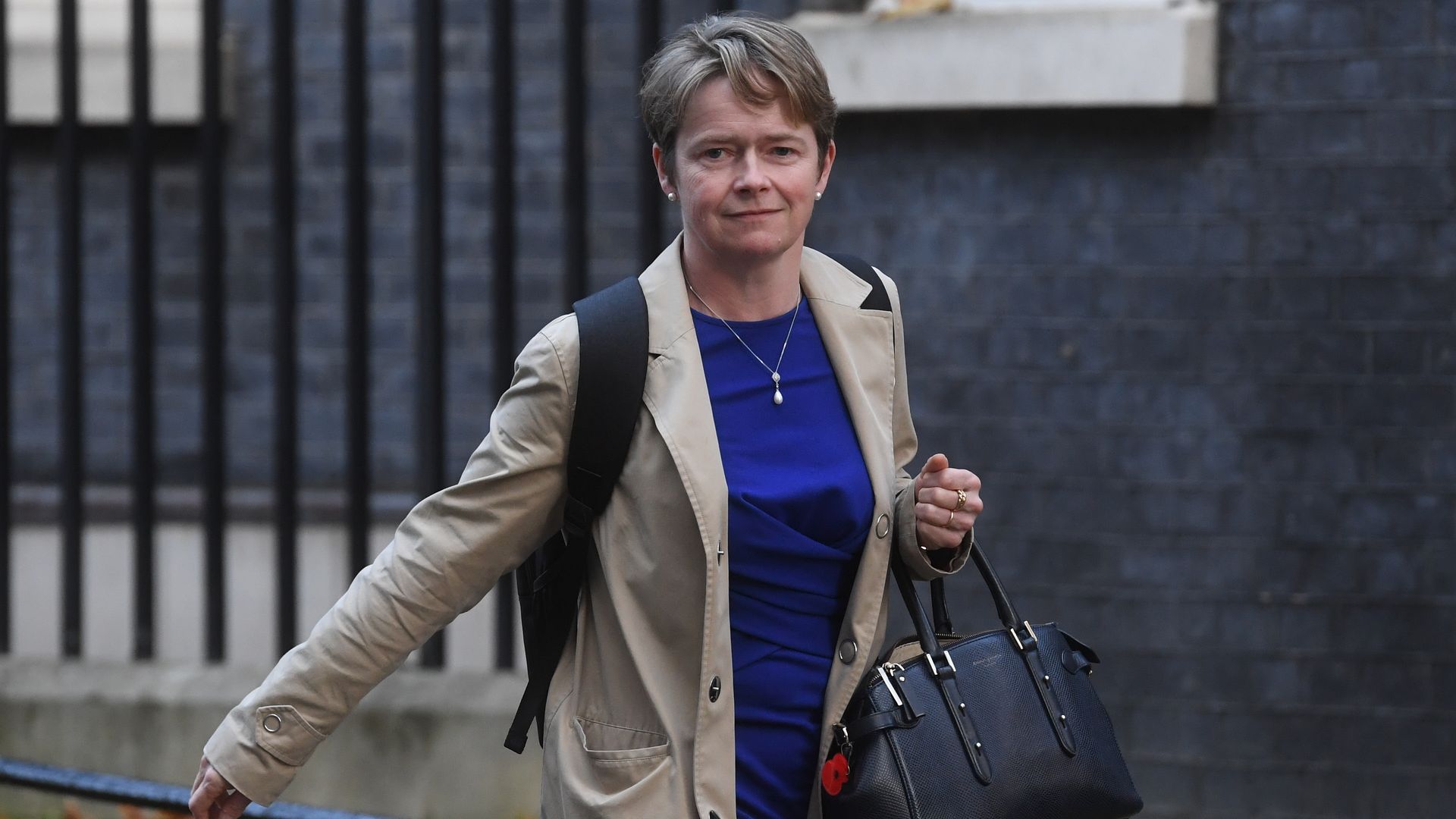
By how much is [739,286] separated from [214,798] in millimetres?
1029

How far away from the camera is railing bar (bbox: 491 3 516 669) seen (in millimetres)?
5180

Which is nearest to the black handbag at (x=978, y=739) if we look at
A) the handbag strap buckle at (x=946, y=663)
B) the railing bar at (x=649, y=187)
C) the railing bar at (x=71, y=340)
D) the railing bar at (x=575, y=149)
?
the handbag strap buckle at (x=946, y=663)

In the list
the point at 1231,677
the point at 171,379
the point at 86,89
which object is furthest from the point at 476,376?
the point at 1231,677

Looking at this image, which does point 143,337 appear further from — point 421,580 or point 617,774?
point 617,774

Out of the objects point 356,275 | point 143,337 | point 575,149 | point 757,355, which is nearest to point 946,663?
point 757,355

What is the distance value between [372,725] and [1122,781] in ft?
10.9

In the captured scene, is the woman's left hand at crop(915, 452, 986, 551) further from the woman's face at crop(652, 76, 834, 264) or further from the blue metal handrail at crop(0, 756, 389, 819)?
the blue metal handrail at crop(0, 756, 389, 819)

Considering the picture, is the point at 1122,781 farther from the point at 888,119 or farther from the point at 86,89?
the point at 86,89

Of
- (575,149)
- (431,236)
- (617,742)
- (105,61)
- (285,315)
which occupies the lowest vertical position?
(617,742)

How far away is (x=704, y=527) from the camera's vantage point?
2332 mm

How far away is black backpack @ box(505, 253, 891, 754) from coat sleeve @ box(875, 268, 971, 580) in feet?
1.42

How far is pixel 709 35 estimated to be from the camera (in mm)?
2426

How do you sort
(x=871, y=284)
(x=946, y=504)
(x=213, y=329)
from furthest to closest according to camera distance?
1. (x=213, y=329)
2. (x=871, y=284)
3. (x=946, y=504)

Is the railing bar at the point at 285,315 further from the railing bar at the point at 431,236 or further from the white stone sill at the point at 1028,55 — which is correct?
the white stone sill at the point at 1028,55
